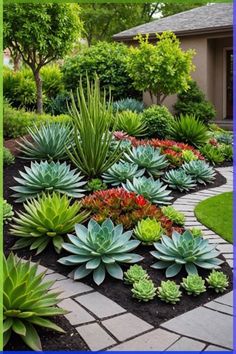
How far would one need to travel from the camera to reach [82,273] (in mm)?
3643

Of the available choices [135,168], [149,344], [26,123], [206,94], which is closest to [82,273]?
[149,344]

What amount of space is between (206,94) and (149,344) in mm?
13162

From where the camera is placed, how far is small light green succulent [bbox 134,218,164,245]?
13.6 feet

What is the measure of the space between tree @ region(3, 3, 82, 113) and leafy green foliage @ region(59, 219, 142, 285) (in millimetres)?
7869

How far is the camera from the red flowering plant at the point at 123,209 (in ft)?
14.6

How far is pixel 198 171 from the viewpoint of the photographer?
22.2 ft

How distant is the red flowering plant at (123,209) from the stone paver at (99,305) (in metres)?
1.12

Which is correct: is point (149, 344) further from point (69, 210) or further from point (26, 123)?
point (26, 123)

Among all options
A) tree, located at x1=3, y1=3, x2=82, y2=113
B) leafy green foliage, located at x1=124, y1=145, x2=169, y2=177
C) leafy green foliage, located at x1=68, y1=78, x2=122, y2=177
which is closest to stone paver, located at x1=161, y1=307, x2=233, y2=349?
leafy green foliage, located at x1=68, y1=78, x2=122, y2=177

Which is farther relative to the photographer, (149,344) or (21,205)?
(21,205)

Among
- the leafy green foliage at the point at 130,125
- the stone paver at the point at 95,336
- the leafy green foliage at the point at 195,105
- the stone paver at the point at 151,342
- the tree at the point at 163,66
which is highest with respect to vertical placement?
the tree at the point at 163,66

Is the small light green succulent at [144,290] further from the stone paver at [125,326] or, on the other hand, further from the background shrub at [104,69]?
the background shrub at [104,69]

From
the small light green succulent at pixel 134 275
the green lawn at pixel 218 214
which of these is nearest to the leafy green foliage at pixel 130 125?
the green lawn at pixel 218 214

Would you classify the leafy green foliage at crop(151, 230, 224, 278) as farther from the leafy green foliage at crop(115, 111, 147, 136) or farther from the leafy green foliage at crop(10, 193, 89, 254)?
the leafy green foliage at crop(115, 111, 147, 136)
